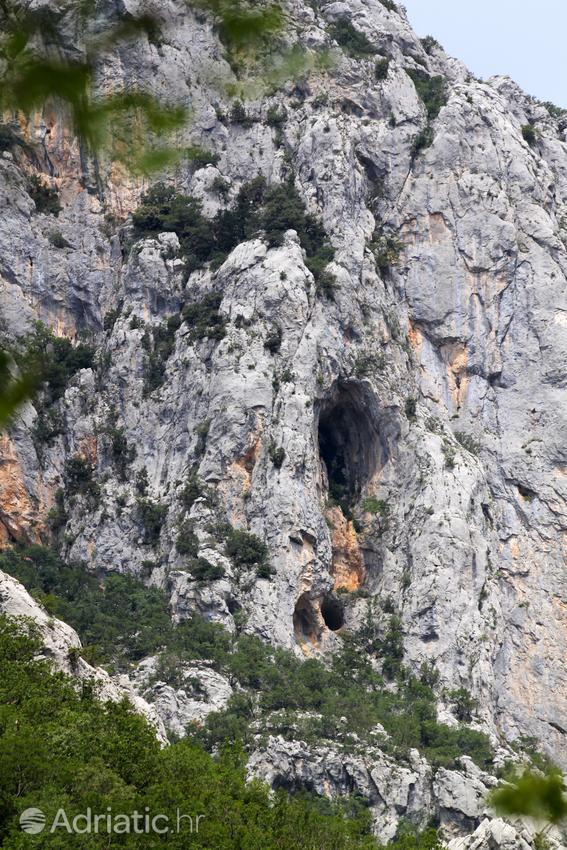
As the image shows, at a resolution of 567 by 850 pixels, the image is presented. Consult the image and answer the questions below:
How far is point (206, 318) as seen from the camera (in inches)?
2319

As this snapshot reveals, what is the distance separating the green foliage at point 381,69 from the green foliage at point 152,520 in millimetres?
26954

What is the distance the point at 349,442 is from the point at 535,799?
5443 cm

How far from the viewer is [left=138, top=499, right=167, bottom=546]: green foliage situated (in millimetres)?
54875

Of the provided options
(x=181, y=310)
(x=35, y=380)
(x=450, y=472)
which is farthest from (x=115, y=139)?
(x=181, y=310)

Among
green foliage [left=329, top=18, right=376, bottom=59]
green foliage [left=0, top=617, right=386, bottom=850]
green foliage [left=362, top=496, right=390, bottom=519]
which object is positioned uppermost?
green foliage [left=329, top=18, right=376, bottom=59]

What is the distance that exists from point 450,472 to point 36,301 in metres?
21.0

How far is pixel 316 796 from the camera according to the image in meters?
44.3

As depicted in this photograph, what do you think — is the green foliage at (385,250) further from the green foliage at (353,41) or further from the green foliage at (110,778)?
the green foliage at (110,778)

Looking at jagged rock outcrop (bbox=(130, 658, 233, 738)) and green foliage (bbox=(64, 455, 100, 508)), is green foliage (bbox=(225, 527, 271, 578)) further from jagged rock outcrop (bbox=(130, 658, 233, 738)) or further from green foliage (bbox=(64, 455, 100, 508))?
green foliage (bbox=(64, 455, 100, 508))

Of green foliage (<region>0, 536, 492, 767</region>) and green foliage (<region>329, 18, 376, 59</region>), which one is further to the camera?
green foliage (<region>329, 18, 376, 59</region>)

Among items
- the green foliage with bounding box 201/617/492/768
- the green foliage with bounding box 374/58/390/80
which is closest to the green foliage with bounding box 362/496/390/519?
the green foliage with bounding box 201/617/492/768

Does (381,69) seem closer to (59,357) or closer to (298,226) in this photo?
(298,226)

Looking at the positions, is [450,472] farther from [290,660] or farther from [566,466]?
[290,660]

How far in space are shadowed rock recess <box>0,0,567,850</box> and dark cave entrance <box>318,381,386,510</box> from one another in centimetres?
11
